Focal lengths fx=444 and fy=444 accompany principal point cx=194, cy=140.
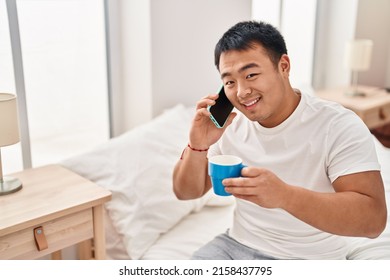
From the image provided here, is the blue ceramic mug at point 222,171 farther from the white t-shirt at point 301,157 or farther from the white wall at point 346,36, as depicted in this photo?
the white wall at point 346,36

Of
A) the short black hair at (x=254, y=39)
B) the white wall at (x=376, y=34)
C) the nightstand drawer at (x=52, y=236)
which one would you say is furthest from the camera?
the white wall at (x=376, y=34)

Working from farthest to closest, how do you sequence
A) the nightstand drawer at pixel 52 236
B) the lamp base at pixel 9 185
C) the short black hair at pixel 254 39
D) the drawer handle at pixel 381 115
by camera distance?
the drawer handle at pixel 381 115 → the lamp base at pixel 9 185 → the nightstand drawer at pixel 52 236 → the short black hair at pixel 254 39

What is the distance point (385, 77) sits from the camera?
231 cm

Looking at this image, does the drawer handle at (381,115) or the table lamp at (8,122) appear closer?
the table lamp at (8,122)

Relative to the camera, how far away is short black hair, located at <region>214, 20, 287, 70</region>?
0.90 meters

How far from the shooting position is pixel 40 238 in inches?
43.0

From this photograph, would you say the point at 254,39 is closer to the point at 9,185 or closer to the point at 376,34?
the point at 9,185

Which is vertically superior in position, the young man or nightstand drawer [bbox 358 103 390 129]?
the young man

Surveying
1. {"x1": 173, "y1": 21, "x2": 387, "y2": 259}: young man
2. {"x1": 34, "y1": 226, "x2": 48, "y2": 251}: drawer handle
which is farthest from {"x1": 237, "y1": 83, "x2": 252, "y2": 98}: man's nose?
{"x1": 34, "y1": 226, "x2": 48, "y2": 251}: drawer handle

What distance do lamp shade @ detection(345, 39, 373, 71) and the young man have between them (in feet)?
Result: 4.11

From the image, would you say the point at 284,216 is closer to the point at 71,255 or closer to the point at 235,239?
the point at 235,239

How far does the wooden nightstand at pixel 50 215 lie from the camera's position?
3.45ft

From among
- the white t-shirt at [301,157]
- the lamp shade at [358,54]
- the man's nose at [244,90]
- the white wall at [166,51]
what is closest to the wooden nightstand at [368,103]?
the lamp shade at [358,54]

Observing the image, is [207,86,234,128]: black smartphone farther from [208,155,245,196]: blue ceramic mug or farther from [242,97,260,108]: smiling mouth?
[208,155,245,196]: blue ceramic mug
